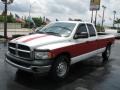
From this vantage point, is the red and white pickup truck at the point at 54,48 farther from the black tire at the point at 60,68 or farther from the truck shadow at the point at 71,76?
the truck shadow at the point at 71,76

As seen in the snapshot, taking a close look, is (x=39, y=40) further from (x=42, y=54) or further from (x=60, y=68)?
(x=60, y=68)

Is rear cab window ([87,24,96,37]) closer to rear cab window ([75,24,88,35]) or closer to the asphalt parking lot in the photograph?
rear cab window ([75,24,88,35])

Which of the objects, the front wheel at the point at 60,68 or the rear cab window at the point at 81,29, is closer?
the front wheel at the point at 60,68

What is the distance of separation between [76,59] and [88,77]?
0.76 metres

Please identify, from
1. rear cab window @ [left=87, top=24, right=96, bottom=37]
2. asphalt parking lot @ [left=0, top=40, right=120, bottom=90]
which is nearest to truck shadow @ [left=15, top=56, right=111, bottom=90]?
asphalt parking lot @ [left=0, top=40, right=120, bottom=90]

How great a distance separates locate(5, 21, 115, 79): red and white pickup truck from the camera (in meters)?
7.25

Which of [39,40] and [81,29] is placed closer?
[39,40]

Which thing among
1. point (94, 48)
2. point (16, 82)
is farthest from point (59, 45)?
point (94, 48)

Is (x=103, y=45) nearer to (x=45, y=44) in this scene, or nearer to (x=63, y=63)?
(x=63, y=63)

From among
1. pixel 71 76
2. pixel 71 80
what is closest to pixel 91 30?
pixel 71 76

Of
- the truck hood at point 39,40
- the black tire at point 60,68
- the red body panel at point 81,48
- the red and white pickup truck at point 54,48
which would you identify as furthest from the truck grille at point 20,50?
the black tire at point 60,68

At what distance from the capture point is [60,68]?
26.0 feet

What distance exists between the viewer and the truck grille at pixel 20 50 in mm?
7320

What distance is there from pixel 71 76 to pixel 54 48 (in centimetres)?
164
